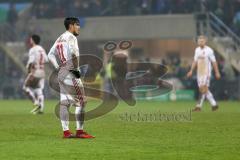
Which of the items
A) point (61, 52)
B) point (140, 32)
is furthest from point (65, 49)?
point (140, 32)

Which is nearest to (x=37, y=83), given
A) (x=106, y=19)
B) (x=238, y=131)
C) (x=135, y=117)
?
(x=135, y=117)

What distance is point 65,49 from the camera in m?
15.5

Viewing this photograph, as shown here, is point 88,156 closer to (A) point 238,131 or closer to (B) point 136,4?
(A) point 238,131

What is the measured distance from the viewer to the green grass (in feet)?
40.1

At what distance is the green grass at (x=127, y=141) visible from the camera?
12234 millimetres

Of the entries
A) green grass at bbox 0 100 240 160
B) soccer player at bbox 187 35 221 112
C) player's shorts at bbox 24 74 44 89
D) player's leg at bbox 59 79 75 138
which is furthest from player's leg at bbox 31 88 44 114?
player's leg at bbox 59 79 75 138

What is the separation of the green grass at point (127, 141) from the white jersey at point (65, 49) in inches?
64.0

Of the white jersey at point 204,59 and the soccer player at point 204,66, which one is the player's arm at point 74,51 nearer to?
the soccer player at point 204,66

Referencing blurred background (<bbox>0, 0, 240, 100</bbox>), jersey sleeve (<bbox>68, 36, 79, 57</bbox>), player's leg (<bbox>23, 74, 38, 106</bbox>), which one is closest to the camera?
jersey sleeve (<bbox>68, 36, 79, 57</bbox>)

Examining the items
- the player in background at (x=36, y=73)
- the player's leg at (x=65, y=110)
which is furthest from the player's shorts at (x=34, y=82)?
the player's leg at (x=65, y=110)

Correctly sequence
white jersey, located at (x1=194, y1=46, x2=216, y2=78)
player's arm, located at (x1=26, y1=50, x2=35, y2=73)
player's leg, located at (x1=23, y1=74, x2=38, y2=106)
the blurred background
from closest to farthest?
player's arm, located at (x1=26, y1=50, x2=35, y2=73), player's leg, located at (x1=23, y1=74, x2=38, y2=106), white jersey, located at (x1=194, y1=46, x2=216, y2=78), the blurred background

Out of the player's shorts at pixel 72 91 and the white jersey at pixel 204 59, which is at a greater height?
the white jersey at pixel 204 59

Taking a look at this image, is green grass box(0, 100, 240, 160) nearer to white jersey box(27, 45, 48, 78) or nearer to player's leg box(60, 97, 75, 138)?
player's leg box(60, 97, 75, 138)

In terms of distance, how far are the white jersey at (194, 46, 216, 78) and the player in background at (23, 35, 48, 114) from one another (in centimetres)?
552
